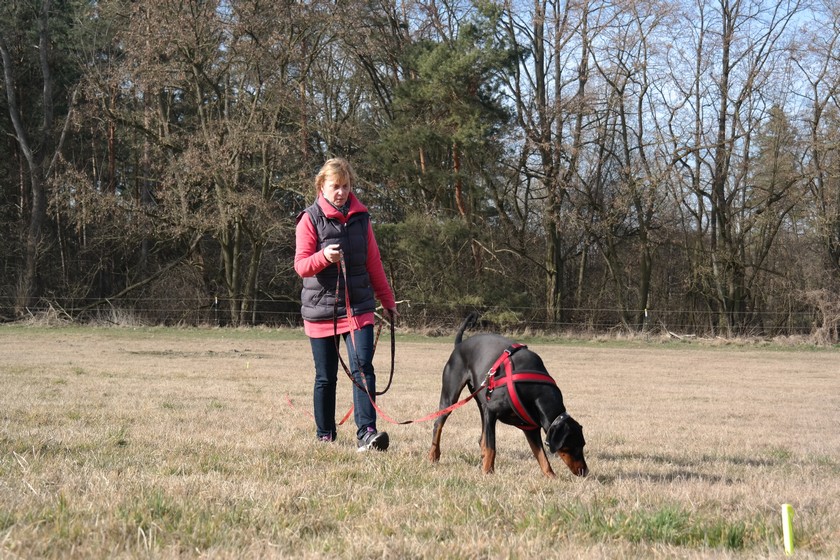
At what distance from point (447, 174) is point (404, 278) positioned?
4056 millimetres

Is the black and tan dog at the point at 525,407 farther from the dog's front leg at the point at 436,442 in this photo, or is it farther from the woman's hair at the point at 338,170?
the woman's hair at the point at 338,170

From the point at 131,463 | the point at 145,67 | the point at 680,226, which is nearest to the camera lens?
the point at 131,463

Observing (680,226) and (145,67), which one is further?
(680,226)

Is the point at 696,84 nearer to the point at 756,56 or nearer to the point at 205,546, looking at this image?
the point at 756,56

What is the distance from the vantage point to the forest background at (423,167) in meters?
26.1

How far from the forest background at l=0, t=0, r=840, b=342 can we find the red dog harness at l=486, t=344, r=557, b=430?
20.5m

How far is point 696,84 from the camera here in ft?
96.0

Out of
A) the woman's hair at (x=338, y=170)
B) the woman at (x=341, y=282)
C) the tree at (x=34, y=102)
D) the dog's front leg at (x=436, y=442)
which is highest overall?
the tree at (x=34, y=102)

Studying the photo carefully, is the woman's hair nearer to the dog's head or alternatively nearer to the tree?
the dog's head

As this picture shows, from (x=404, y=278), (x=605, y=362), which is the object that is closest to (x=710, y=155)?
(x=404, y=278)

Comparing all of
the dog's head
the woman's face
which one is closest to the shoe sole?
the dog's head

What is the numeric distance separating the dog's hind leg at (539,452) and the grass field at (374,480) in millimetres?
102

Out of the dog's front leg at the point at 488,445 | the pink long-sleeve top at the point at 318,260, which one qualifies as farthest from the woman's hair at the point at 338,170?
the dog's front leg at the point at 488,445

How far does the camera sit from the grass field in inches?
119
